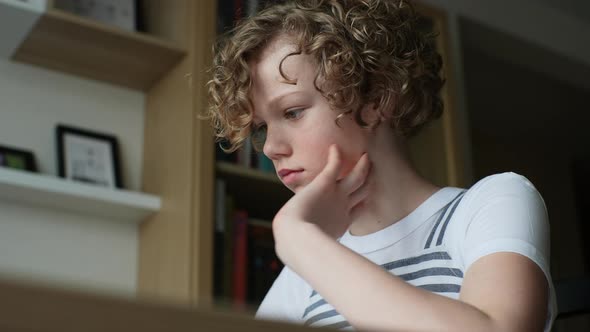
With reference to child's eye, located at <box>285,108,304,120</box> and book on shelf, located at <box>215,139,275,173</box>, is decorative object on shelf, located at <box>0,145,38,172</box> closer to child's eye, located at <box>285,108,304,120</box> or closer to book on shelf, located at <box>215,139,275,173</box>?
book on shelf, located at <box>215,139,275,173</box>

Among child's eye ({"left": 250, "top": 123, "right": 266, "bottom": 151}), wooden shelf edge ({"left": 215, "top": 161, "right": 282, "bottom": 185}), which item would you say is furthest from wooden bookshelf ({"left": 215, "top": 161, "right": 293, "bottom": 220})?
child's eye ({"left": 250, "top": 123, "right": 266, "bottom": 151})

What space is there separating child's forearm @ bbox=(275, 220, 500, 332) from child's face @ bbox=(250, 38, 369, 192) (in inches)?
14.4

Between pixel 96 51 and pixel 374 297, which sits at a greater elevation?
pixel 96 51

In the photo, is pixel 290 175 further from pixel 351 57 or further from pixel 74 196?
pixel 74 196

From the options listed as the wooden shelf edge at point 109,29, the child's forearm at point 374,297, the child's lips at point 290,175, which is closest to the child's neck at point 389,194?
the child's lips at point 290,175

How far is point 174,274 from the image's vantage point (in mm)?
2332

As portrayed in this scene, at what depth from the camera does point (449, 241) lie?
1185 millimetres

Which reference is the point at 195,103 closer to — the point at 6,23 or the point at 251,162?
the point at 251,162

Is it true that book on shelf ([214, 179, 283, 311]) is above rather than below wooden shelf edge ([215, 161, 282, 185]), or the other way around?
below

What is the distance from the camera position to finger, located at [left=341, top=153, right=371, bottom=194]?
1196 mm

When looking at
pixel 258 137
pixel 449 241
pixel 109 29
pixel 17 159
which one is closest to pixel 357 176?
pixel 449 241

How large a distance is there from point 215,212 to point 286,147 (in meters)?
1.21

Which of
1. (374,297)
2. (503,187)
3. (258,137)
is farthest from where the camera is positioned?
(258,137)

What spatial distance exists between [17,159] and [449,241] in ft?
5.27
